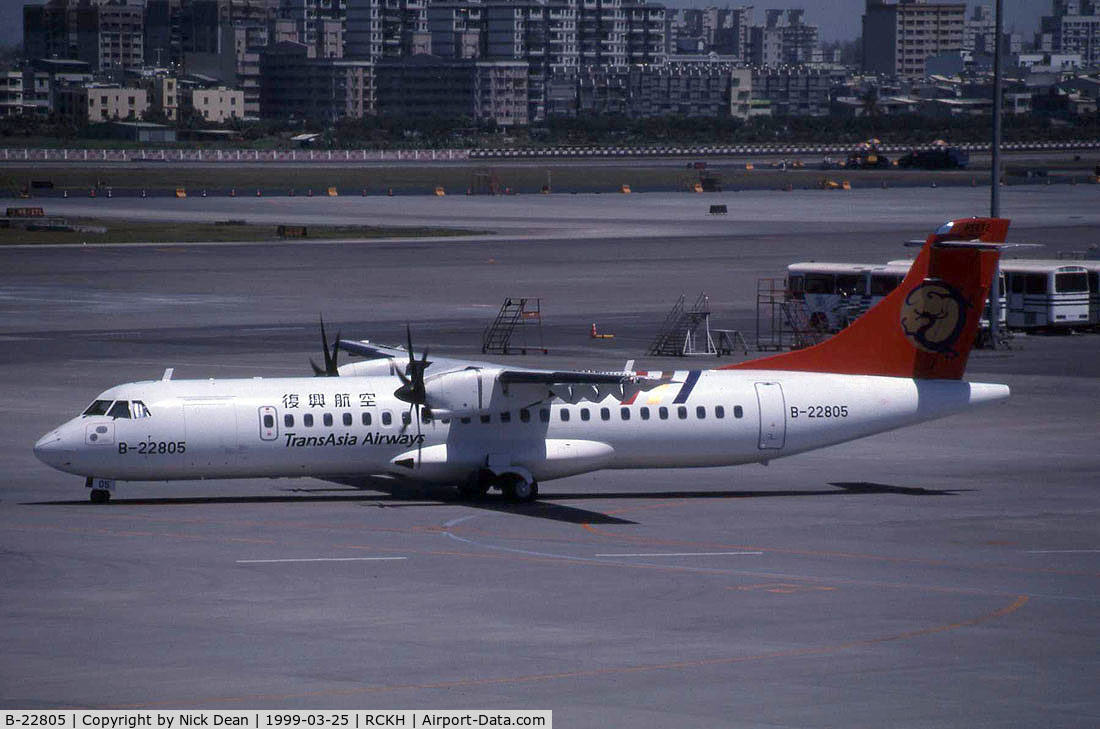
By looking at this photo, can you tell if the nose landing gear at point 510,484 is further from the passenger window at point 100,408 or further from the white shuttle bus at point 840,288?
the white shuttle bus at point 840,288

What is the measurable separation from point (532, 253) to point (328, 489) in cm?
6523

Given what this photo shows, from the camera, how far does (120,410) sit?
109ft

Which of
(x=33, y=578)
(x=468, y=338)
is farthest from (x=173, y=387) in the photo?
(x=468, y=338)

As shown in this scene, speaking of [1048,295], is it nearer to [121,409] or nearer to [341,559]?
[121,409]

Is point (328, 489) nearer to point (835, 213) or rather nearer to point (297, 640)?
point (297, 640)

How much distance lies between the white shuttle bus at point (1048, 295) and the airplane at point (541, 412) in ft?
101

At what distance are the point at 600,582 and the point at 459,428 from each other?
8.10 m

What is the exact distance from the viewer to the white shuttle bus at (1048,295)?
2589 inches

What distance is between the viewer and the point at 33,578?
26828 millimetres

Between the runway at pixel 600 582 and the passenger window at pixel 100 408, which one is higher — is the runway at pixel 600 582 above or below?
below
